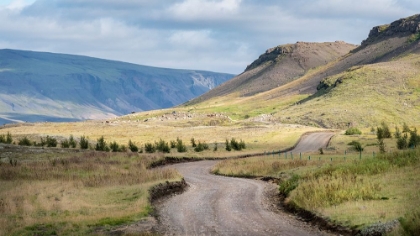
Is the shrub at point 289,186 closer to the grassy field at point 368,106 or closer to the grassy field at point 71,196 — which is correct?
the grassy field at point 71,196

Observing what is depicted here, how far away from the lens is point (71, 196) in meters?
28.3

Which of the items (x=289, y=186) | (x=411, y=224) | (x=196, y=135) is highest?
(x=196, y=135)

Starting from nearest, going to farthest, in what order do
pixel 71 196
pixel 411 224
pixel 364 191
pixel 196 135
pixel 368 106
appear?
pixel 411 224 < pixel 364 191 < pixel 71 196 < pixel 196 135 < pixel 368 106

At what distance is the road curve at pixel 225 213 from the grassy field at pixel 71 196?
156 cm

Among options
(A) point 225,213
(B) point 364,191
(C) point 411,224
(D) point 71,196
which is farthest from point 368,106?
(C) point 411,224

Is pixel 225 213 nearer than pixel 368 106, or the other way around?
pixel 225 213

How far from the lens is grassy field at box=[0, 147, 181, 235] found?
2180cm

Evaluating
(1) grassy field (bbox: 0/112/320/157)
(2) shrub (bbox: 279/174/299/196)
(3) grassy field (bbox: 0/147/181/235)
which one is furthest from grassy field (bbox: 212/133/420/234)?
(1) grassy field (bbox: 0/112/320/157)

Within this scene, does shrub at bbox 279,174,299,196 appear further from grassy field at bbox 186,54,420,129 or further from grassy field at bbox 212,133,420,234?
grassy field at bbox 186,54,420,129

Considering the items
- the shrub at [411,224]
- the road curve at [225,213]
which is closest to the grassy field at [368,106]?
the road curve at [225,213]

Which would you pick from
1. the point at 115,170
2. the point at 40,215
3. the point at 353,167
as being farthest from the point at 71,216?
the point at 115,170

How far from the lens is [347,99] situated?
185000 millimetres

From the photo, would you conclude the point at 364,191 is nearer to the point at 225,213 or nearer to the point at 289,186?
the point at 225,213

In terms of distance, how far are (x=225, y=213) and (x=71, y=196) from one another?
7.86m
